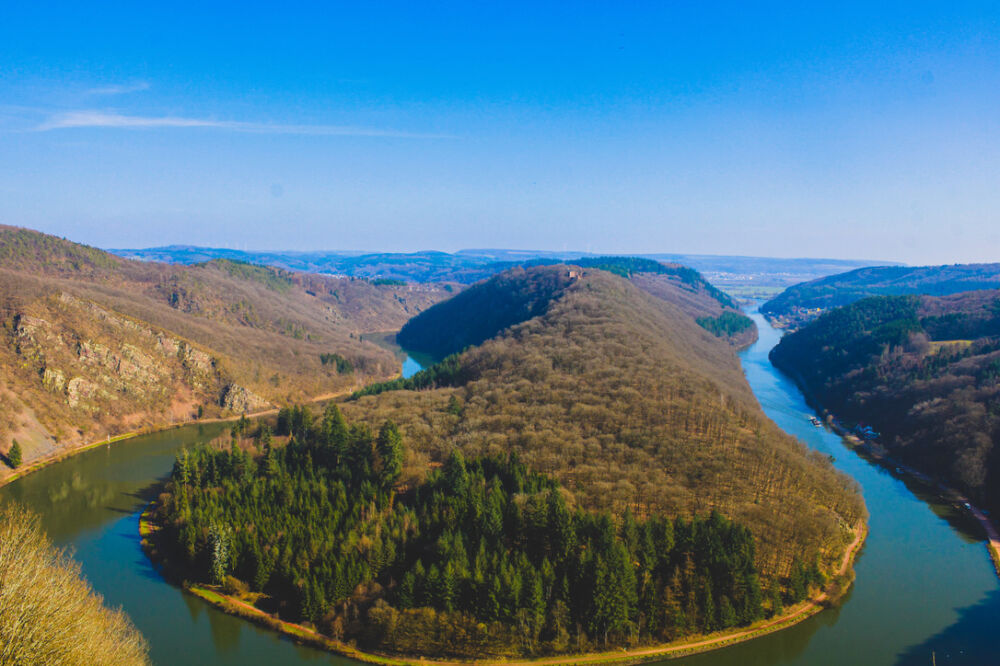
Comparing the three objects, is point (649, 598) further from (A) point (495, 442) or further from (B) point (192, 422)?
(B) point (192, 422)

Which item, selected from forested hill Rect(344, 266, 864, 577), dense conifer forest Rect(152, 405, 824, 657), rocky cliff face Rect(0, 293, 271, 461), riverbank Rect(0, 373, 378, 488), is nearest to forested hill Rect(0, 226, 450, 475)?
rocky cliff face Rect(0, 293, 271, 461)

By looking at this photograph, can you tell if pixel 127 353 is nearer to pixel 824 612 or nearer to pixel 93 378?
pixel 93 378

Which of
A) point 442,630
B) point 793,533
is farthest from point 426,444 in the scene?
point 793,533

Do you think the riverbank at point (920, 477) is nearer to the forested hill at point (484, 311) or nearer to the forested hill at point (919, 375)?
the forested hill at point (919, 375)

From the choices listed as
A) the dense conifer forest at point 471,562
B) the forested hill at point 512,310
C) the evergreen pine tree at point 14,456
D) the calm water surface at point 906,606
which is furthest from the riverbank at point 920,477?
the evergreen pine tree at point 14,456

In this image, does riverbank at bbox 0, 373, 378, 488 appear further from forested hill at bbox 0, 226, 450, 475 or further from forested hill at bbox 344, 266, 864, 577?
forested hill at bbox 344, 266, 864, 577

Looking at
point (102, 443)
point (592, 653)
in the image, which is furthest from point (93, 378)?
point (592, 653)
